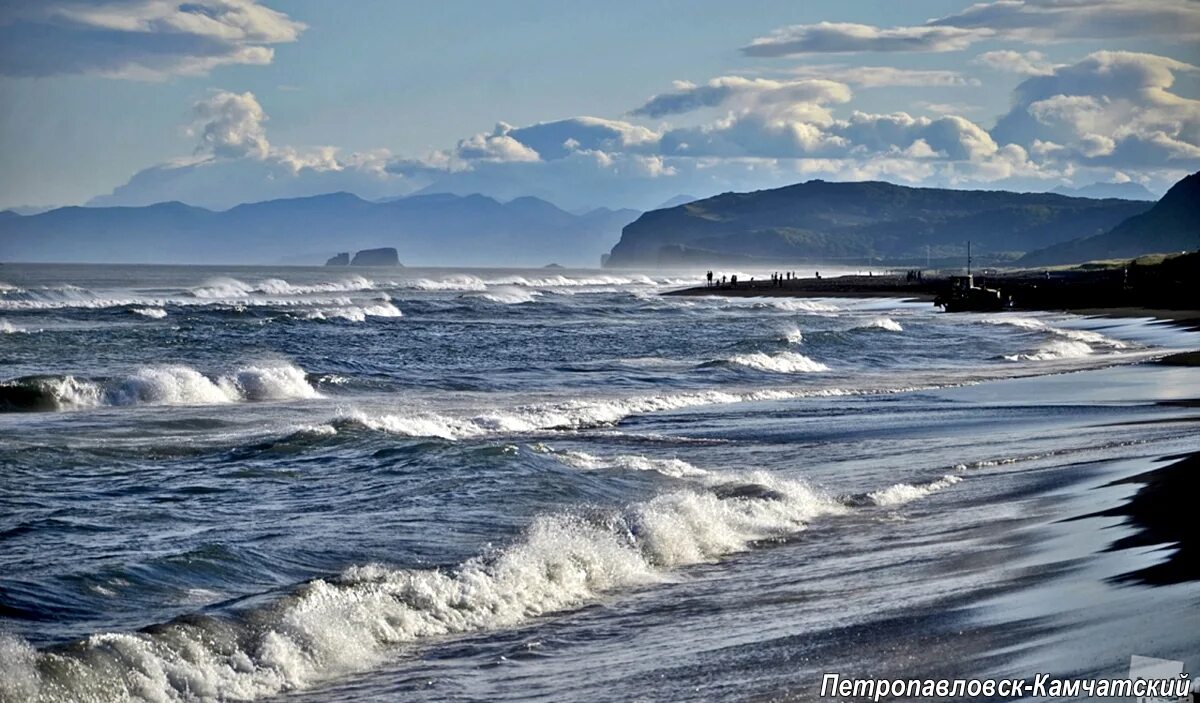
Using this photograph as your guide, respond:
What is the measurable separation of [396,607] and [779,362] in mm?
31002

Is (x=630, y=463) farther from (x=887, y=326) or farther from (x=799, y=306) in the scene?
(x=799, y=306)

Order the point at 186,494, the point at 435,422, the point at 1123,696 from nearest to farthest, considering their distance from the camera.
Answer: the point at 1123,696 < the point at 186,494 < the point at 435,422

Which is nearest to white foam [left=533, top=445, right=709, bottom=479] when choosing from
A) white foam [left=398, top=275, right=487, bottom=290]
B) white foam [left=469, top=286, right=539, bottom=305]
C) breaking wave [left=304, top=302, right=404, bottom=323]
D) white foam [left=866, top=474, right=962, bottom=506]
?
white foam [left=866, top=474, right=962, bottom=506]

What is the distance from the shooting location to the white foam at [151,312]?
68500mm

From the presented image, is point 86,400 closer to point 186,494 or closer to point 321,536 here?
point 186,494

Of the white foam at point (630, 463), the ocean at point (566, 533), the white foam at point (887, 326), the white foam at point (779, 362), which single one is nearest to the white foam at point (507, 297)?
the white foam at point (887, 326)

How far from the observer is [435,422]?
26.7m

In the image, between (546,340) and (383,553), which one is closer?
(383,553)

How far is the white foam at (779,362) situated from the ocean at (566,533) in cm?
357

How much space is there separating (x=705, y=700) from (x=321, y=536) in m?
7.12

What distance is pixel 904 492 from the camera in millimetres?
18453

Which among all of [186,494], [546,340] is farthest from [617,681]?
[546,340]

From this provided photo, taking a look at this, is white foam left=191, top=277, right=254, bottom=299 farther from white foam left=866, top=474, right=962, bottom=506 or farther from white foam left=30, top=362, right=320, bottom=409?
white foam left=866, top=474, right=962, bottom=506

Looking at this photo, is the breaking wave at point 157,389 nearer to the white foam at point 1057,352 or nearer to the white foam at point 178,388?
the white foam at point 178,388
